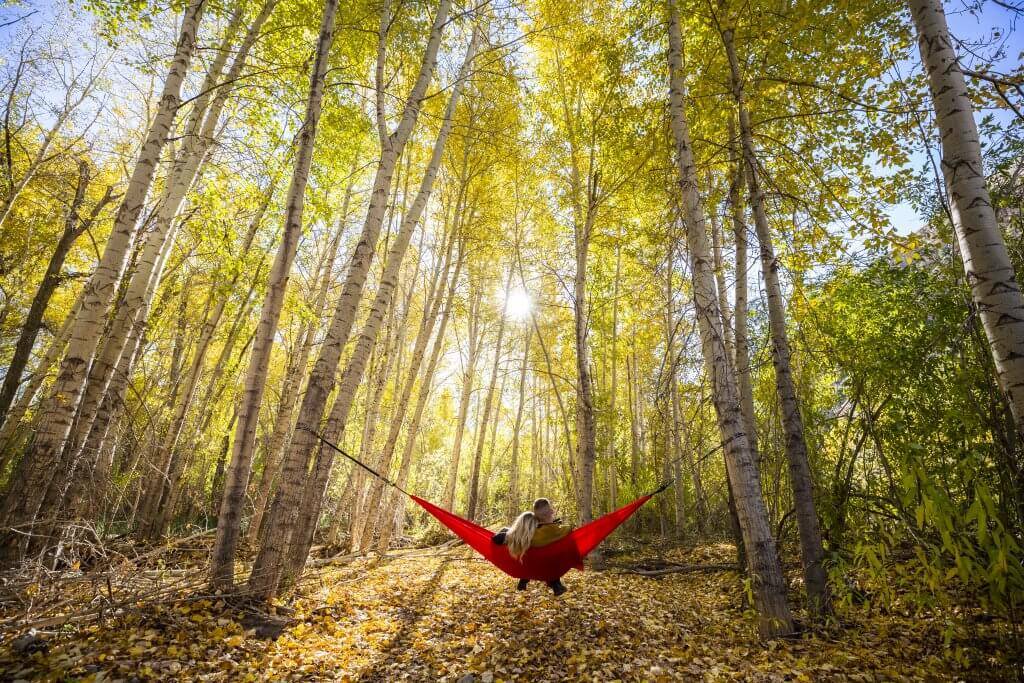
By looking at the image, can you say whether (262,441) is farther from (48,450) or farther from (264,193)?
(48,450)

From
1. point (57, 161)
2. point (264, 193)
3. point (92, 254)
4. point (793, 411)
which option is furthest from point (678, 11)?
point (92, 254)

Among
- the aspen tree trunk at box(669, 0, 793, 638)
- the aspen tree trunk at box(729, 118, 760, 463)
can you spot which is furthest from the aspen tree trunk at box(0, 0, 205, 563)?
the aspen tree trunk at box(729, 118, 760, 463)

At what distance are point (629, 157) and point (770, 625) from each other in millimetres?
6130

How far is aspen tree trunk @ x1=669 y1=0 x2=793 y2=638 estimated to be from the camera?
3.12 m


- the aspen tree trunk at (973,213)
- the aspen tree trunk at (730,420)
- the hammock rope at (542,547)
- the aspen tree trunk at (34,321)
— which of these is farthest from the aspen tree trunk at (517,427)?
the aspen tree trunk at (973,213)

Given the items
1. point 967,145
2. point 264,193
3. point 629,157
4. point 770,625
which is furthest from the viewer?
point 629,157

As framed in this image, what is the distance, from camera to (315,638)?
3277 millimetres

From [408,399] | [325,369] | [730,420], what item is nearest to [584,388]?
[408,399]

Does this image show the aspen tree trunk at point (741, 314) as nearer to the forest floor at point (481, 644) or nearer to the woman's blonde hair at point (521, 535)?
the forest floor at point (481, 644)

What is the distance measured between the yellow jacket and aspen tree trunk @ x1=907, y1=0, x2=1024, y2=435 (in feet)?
9.78

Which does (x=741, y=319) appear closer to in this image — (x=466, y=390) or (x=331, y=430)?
(x=331, y=430)

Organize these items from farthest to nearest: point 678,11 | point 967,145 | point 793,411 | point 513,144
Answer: point 513,144 → point 678,11 → point 793,411 → point 967,145

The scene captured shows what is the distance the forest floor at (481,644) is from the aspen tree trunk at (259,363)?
0.84 feet

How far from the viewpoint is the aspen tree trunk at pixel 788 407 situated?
345 centimetres
